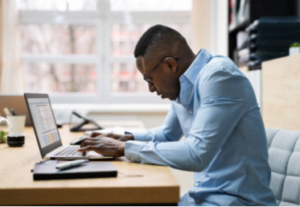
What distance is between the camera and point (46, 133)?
1.41 meters

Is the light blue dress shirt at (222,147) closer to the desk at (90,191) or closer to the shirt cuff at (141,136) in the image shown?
the desk at (90,191)

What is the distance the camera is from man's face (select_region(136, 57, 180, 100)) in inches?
51.1

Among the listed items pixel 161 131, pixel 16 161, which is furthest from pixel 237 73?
pixel 16 161

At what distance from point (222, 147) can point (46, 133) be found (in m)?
0.71

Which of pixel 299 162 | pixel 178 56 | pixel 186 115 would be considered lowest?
pixel 299 162

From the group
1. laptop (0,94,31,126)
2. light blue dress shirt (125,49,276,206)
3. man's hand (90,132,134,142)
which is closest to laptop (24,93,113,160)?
man's hand (90,132,134,142)

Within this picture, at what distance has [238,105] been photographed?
3.66ft

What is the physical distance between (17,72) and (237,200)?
2989mm

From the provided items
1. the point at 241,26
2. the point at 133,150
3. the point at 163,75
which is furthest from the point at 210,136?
the point at 241,26

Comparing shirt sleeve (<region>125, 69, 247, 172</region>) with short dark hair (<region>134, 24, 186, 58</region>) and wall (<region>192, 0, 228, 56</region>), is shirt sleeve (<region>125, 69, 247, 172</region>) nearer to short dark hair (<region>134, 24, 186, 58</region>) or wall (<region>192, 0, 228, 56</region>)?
short dark hair (<region>134, 24, 186, 58</region>)

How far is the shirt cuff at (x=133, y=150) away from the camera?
1152 mm

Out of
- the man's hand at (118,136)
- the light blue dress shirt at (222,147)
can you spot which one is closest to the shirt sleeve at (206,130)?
the light blue dress shirt at (222,147)

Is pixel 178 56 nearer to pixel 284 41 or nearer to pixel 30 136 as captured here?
pixel 30 136

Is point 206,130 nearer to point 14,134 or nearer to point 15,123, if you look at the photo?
point 14,134
